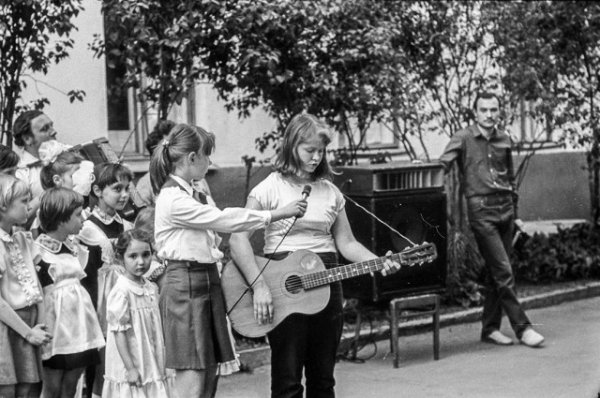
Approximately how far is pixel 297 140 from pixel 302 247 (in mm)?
574

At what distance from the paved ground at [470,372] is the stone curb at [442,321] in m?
0.09

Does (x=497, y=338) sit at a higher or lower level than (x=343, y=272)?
lower

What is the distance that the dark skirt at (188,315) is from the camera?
578 centimetres

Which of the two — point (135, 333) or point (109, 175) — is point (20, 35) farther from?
point (135, 333)

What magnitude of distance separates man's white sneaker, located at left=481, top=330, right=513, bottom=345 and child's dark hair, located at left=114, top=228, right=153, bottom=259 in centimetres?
431

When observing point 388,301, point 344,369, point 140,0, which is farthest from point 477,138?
point 140,0

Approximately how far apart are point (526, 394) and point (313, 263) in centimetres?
259

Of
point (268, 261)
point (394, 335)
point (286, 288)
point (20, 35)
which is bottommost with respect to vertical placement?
point (394, 335)

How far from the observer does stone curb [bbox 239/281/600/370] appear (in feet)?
29.3

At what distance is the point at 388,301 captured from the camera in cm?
887

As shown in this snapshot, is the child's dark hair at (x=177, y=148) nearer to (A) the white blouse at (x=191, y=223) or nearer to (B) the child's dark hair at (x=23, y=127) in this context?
(A) the white blouse at (x=191, y=223)

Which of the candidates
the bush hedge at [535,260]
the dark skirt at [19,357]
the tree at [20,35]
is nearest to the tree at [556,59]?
the bush hedge at [535,260]

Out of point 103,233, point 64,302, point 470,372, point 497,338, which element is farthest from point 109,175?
point 497,338

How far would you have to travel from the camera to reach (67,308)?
6160mm
